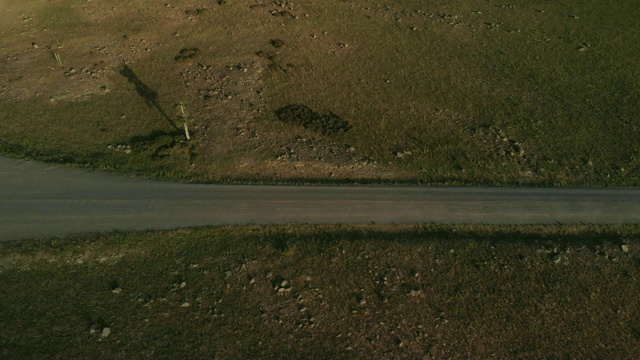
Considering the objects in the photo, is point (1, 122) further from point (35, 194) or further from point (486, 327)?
point (486, 327)

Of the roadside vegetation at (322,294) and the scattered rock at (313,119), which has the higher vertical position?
the scattered rock at (313,119)

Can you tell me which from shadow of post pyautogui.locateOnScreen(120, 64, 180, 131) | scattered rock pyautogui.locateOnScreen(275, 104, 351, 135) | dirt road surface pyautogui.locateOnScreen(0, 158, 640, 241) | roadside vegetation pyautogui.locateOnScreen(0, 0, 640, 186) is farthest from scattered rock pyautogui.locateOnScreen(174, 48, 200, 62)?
dirt road surface pyautogui.locateOnScreen(0, 158, 640, 241)

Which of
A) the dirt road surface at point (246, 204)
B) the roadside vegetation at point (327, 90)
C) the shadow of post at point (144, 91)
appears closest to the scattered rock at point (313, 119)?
the roadside vegetation at point (327, 90)

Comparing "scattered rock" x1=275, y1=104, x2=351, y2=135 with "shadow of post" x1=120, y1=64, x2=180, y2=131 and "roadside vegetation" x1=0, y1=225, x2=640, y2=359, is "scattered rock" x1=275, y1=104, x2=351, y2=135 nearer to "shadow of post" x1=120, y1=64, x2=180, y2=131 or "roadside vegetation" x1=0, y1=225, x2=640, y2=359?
"shadow of post" x1=120, y1=64, x2=180, y2=131

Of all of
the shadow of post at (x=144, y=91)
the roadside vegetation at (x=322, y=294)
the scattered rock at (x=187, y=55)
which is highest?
the scattered rock at (x=187, y=55)

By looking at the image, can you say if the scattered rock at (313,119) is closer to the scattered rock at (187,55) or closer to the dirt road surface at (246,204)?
the dirt road surface at (246,204)

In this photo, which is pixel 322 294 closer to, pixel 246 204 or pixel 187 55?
pixel 246 204

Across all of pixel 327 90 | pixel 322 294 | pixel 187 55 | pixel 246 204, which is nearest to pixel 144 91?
pixel 187 55
